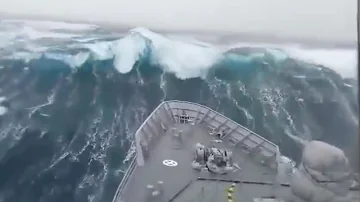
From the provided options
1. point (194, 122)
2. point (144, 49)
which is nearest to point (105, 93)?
point (144, 49)

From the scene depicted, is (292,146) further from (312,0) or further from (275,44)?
(312,0)

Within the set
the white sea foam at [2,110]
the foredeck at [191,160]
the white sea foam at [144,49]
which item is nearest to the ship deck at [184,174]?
the foredeck at [191,160]

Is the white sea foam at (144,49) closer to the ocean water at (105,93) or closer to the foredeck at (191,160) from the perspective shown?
the ocean water at (105,93)

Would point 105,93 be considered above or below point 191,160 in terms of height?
above

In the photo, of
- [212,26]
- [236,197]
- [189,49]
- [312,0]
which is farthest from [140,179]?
[312,0]

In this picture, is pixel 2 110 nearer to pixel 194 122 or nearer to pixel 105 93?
pixel 105 93

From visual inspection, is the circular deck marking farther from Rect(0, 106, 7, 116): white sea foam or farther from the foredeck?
Rect(0, 106, 7, 116): white sea foam

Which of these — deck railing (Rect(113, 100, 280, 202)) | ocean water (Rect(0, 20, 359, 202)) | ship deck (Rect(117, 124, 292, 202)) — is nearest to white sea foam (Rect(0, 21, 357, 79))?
ocean water (Rect(0, 20, 359, 202))
